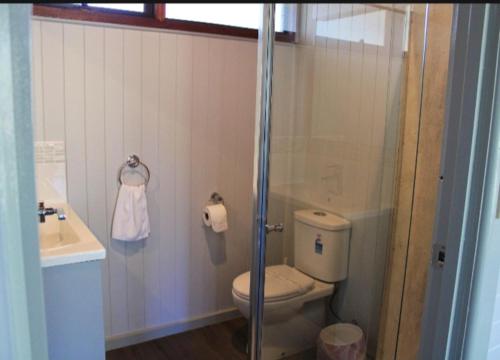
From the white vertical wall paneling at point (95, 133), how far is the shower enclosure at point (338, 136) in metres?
0.99

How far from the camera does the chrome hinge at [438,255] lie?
1.27 m

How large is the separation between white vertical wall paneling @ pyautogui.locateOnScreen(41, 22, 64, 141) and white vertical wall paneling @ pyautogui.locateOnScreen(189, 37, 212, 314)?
A: 2.38 ft

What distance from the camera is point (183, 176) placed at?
8.84 feet

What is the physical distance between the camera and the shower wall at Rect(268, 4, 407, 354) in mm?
1976

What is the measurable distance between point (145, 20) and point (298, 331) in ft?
6.10

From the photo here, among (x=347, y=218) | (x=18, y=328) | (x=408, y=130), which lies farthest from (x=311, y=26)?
(x=18, y=328)

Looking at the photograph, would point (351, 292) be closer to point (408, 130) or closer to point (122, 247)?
point (408, 130)

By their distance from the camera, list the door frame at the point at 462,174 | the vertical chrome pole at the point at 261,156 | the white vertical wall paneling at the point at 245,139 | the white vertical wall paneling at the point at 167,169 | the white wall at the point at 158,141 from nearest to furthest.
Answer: the door frame at the point at 462,174 → the vertical chrome pole at the point at 261,156 → the white wall at the point at 158,141 → the white vertical wall paneling at the point at 167,169 → the white vertical wall paneling at the point at 245,139

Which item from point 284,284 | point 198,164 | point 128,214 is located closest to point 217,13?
point 198,164

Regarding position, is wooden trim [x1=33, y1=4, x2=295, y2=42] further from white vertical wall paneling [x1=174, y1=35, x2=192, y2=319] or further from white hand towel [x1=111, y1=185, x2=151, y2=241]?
white hand towel [x1=111, y1=185, x2=151, y2=241]

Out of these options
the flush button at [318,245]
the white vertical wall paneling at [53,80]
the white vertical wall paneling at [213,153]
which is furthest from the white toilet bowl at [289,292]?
the white vertical wall paneling at [53,80]

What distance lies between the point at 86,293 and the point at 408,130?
147cm

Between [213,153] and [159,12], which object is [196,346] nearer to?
[213,153]

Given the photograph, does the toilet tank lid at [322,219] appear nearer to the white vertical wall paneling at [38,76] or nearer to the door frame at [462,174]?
the door frame at [462,174]
